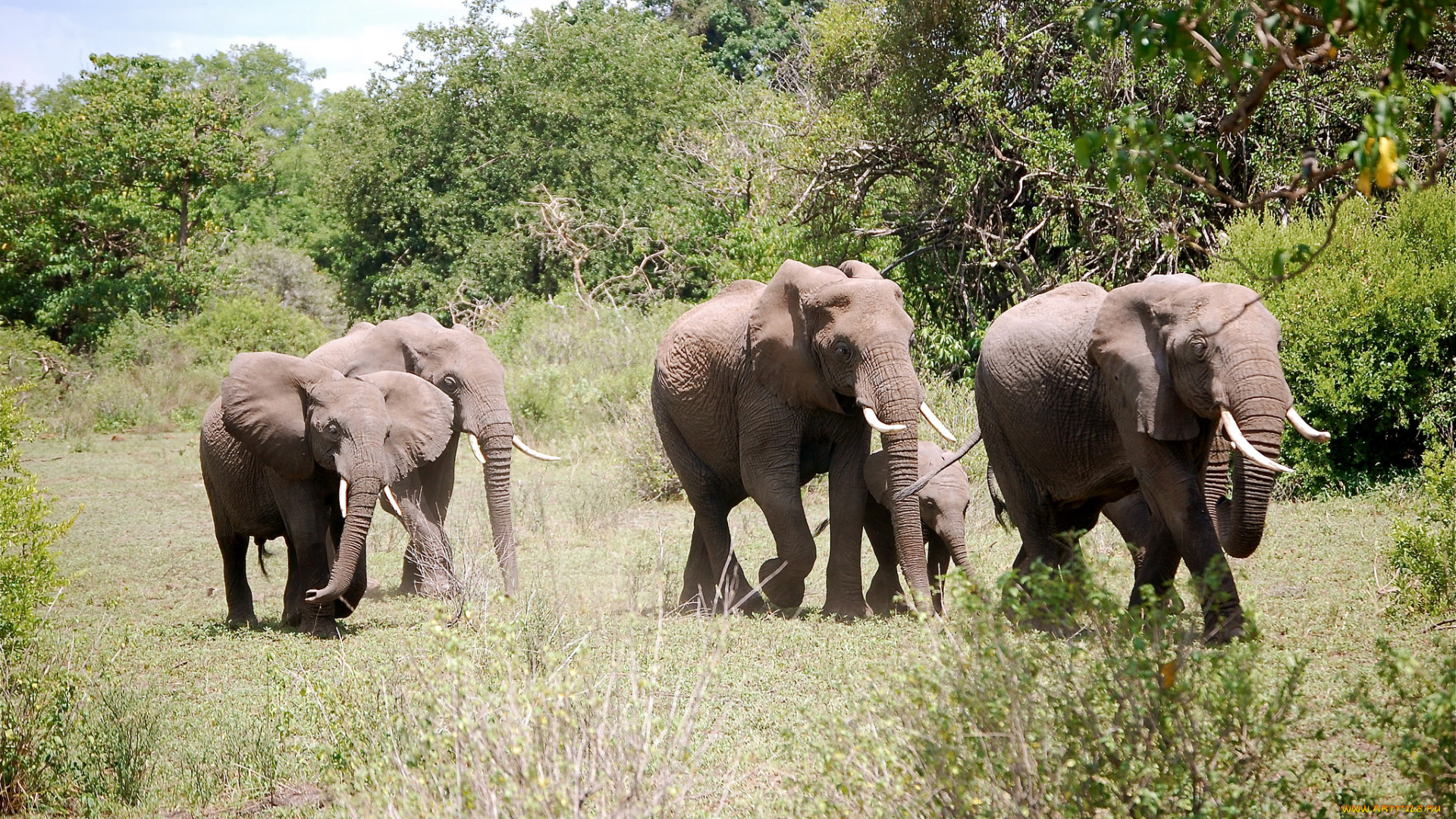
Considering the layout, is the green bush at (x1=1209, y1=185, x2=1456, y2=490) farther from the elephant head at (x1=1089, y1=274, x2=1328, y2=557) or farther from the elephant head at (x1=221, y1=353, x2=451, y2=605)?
the elephant head at (x1=221, y1=353, x2=451, y2=605)

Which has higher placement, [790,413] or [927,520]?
[790,413]

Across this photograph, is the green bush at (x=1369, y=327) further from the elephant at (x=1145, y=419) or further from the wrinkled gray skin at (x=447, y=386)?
the wrinkled gray skin at (x=447, y=386)

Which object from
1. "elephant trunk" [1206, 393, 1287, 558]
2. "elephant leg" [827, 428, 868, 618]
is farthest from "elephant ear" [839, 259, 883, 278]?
"elephant trunk" [1206, 393, 1287, 558]

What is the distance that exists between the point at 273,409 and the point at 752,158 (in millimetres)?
12685

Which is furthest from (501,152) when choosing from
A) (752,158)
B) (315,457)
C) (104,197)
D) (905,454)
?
(905,454)

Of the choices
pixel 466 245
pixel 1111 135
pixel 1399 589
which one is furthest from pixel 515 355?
pixel 1111 135

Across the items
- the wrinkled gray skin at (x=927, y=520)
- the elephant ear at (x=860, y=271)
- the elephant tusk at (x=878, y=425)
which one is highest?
the elephant ear at (x=860, y=271)

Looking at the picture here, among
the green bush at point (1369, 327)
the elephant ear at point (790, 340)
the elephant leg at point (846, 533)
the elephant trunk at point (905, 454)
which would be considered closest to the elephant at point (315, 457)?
the elephant ear at point (790, 340)

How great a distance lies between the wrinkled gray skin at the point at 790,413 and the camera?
8.41 m

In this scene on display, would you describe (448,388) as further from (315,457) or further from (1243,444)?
(1243,444)

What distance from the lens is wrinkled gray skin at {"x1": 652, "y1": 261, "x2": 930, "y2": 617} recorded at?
27.6 feet

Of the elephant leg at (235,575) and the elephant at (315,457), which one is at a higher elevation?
the elephant at (315,457)

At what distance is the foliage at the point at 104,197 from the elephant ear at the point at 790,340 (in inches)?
942

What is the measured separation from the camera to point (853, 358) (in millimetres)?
8445
